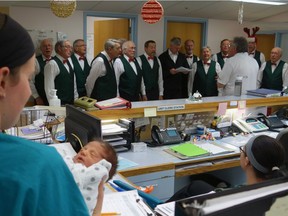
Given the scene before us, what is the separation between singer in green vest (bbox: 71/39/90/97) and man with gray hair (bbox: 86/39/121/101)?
0.32m

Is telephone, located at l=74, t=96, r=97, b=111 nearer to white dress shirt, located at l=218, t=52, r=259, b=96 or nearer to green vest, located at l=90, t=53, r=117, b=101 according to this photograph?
green vest, located at l=90, t=53, r=117, b=101

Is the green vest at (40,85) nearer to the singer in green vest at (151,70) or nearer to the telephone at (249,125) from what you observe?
the singer in green vest at (151,70)

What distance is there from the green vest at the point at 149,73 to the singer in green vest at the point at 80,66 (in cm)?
94

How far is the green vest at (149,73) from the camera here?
225 inches

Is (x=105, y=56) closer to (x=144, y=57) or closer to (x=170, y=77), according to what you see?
(x=144, y=57)

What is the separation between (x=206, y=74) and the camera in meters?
5.82

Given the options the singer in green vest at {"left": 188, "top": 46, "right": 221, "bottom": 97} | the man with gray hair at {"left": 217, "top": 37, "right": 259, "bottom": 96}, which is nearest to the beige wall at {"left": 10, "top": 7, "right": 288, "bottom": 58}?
the singer in green vest at {"left": 188, "top": 46, "right": 221, "bottom": 97}

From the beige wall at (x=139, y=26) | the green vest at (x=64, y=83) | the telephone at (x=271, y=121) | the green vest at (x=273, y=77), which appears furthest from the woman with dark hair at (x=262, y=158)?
the beige wall at (x=139, y=26)

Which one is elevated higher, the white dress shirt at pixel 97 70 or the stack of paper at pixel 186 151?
the white dress shirt at pixel 97 70

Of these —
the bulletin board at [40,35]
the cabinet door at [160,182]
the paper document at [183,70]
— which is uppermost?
the bulletin board at [40,35]

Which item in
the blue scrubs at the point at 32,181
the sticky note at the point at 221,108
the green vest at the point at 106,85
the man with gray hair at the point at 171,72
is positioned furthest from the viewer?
the man with gray hair at the point at 171,72

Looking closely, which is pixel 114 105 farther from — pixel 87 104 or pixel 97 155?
pixel 97 155

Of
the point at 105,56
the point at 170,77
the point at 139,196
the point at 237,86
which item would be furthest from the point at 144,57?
the point at 139,196

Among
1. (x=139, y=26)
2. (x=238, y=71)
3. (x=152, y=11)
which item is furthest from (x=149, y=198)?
(x=139, y=26)
